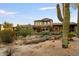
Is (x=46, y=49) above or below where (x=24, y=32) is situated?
below

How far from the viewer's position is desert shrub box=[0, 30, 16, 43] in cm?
283

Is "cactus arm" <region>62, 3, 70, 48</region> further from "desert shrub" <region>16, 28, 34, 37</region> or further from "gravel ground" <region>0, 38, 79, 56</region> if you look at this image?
"desert shrub" <region>16, 28, 34, 37</region>

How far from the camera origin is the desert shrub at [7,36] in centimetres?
283

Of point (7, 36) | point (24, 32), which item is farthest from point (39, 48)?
point (7, 36)

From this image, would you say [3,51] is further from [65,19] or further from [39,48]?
[65,19]

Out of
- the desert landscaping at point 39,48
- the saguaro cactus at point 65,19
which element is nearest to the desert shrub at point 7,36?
the desert landscaping at point 39,48

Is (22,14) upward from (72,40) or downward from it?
upward

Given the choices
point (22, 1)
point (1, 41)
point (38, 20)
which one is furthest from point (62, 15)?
point (1, 41)

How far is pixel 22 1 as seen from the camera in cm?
285

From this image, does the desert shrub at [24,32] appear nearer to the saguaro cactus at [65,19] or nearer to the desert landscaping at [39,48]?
the desert landscaping at [39,48]

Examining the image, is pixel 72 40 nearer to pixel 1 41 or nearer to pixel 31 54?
pixel 31 54

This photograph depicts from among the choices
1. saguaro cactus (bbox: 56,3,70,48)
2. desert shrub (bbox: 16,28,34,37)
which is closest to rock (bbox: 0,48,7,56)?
desert shrub (bbox: 16,28,34,37)

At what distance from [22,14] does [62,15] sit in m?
0.44

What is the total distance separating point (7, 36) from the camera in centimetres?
283
